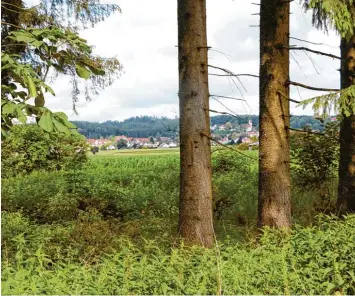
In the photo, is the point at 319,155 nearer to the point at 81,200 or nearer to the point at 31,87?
the point at 81,200

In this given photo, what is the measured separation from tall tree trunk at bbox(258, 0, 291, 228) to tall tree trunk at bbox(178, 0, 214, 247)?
96 centimetres

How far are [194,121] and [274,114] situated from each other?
1274 millimetres

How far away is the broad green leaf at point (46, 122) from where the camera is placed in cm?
375

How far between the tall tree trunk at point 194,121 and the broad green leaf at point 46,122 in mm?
4148

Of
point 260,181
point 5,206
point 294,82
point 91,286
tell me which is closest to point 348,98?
point 294,82

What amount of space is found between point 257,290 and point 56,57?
2.78 meters

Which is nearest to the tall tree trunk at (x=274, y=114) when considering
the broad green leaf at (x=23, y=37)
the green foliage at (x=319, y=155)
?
the green foliage at (x=319, y=155)

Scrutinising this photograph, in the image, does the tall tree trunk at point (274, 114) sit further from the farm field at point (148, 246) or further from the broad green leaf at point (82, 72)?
the broad green leaf at point (82, 72)

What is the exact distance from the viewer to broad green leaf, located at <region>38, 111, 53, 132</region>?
12.3 ft

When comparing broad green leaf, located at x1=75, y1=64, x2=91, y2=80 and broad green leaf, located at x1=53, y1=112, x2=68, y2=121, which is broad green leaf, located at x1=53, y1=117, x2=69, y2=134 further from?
broad green leaf, located at x1=75, y1=64, x2=91, y2=80

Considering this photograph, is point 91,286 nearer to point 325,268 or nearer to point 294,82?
point 325,268

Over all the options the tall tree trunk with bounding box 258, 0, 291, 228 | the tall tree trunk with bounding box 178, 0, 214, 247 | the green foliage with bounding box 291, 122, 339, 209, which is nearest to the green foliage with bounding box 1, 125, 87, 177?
the green foliage with bounding box 291, 122, 339, 209

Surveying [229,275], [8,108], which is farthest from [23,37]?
[229,275]

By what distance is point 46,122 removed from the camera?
3.77 meters
